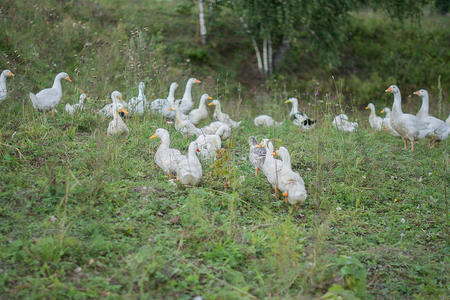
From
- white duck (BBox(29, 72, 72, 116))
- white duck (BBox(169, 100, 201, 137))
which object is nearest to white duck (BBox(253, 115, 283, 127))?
white duck (BBox(169, 100, 201, 137))

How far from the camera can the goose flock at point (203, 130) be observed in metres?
5.38

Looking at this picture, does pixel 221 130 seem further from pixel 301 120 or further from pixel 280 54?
pixel 280 54

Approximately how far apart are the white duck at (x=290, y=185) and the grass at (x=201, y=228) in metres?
0.20

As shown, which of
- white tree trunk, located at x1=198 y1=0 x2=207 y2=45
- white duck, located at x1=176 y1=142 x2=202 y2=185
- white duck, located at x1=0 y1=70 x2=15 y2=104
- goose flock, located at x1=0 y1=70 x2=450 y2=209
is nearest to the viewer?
white duck, located at x1=176 y1=142 x2=202 y2=185

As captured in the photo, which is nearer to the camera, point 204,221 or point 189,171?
point 204,221

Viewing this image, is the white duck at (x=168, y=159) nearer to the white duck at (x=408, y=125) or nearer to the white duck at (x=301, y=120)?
the white duck at (x=301, y=120)

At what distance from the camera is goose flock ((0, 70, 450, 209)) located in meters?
5.38

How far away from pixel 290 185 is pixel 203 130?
313cm

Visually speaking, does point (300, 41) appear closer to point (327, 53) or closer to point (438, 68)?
point (327, 53)

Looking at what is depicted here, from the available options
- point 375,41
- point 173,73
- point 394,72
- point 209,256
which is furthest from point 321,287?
point 375,41

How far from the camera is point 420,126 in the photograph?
8.73m

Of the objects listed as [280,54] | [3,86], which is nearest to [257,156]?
[3,86]

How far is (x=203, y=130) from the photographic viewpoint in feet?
25.8

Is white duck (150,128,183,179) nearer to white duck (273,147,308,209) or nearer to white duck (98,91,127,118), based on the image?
white duck (273,147,308,209)
